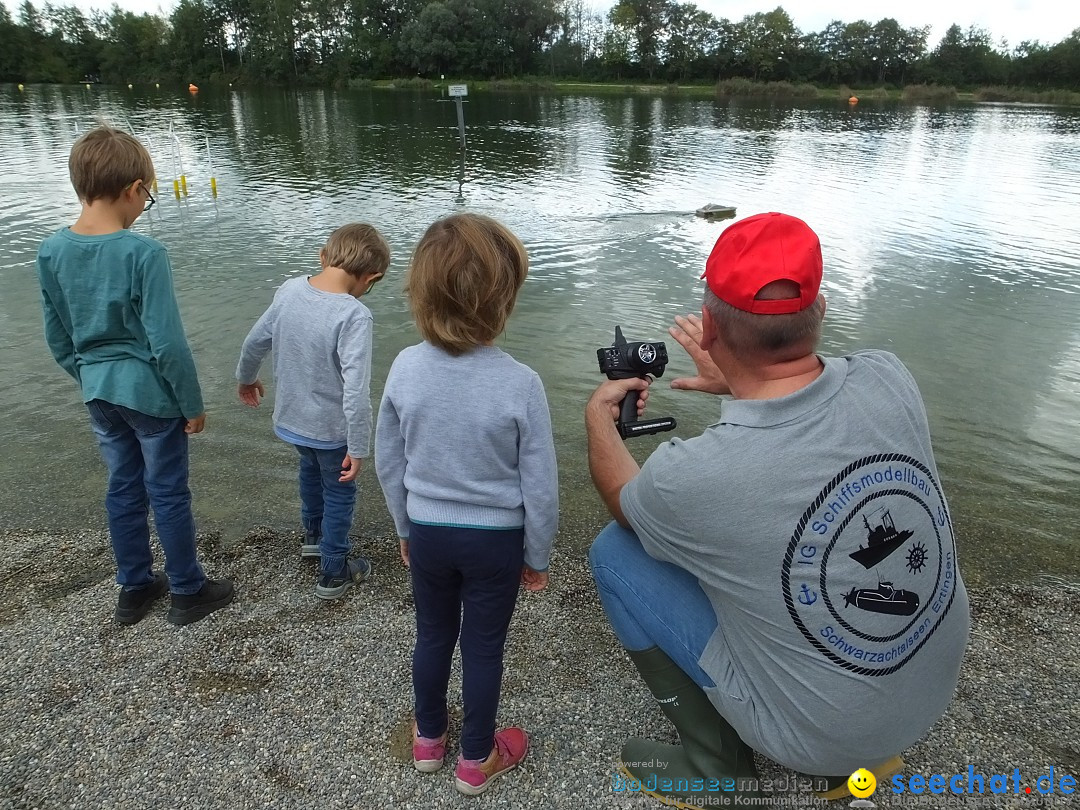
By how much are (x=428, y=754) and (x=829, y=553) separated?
1507 mm

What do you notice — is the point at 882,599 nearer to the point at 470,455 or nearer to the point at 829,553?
the point at 829,553

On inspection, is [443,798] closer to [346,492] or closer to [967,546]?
[346,492]

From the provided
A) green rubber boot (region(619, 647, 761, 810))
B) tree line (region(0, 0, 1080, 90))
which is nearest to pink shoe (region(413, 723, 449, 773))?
green rubber boot (region(619, 647, 761, 810))

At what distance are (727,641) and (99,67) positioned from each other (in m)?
107

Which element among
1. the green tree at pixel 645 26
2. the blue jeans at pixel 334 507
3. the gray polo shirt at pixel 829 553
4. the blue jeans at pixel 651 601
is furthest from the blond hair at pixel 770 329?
the green tree at pixel 645 26

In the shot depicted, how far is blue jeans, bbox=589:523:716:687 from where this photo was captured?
6.84 ft

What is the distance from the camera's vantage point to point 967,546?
13.5 ft

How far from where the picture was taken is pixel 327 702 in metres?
2.61

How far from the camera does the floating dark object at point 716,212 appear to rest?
15383 millimetres

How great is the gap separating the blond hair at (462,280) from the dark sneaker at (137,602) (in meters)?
2.06

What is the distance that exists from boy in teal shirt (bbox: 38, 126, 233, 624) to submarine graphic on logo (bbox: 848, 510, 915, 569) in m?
2.53

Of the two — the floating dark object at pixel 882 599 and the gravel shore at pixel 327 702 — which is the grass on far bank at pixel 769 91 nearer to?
the gravel shore at pixel 327 702

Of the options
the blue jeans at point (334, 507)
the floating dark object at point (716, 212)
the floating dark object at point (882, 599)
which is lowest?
the blue jeans at point (334, 507)

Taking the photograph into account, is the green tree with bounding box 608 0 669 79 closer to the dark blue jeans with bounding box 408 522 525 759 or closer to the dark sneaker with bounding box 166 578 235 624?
the dark sneaker with bounding box 166 578 235 624
